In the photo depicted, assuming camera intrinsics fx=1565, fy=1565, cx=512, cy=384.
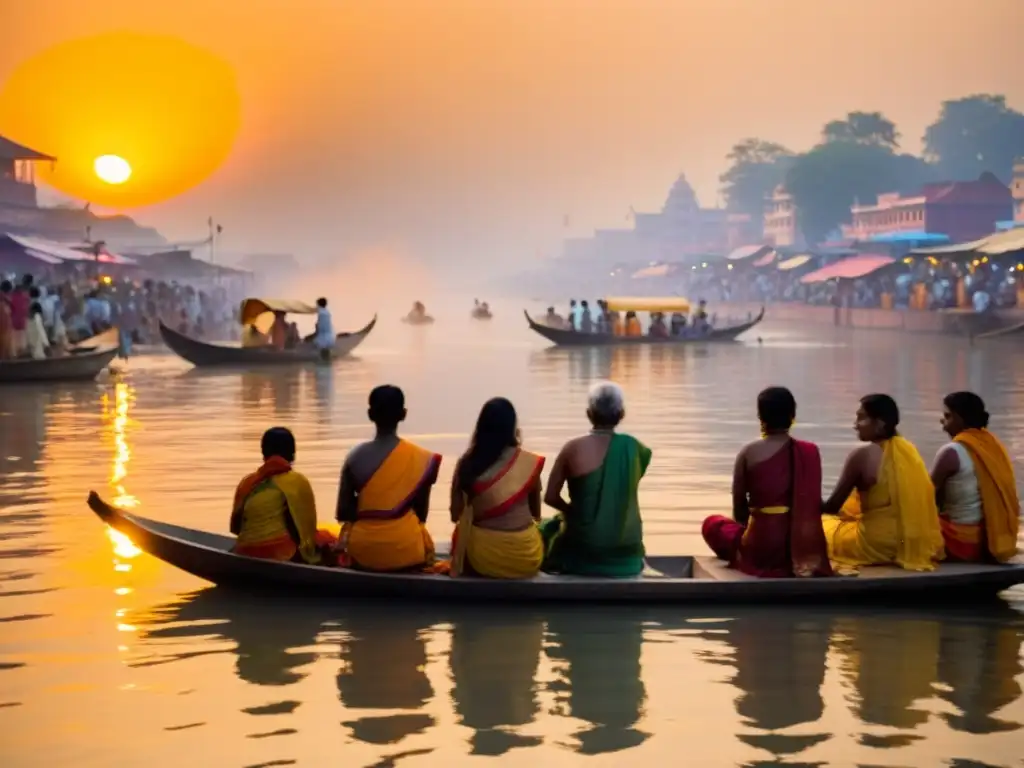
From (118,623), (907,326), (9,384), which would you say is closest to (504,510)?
(118,623)

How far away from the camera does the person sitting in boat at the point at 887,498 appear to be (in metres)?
6.38

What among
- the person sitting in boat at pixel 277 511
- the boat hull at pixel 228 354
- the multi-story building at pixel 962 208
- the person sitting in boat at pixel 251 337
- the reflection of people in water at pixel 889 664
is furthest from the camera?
the multi-story building at pixel 962 208

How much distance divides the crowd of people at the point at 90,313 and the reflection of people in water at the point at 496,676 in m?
14.8

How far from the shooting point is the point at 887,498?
6434mm

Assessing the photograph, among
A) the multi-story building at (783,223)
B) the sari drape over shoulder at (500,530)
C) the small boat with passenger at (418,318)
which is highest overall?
the multi-story building at (783,223)

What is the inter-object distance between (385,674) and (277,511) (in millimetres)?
1257

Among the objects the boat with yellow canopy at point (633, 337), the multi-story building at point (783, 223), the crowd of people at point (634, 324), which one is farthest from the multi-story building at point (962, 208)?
the multi-story building at point (783, 223)

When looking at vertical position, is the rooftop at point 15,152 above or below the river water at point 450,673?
above

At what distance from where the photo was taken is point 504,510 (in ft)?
20.4

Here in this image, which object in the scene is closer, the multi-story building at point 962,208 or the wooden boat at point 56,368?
the wooden boat at point 56,368

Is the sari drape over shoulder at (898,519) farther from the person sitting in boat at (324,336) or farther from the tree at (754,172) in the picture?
the tree at (754,172)

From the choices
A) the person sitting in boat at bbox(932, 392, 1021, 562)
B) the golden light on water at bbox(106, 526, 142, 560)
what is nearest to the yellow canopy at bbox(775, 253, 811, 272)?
the golden light on water at bbox(106, 526, 142, 560)

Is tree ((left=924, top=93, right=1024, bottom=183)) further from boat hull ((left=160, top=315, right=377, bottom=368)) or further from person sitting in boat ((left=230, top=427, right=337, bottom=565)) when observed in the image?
person sitting in boat ((left=230, top=427, right=337, bottom=565))

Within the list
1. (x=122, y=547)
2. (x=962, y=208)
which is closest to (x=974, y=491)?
(x=122, y=547)
